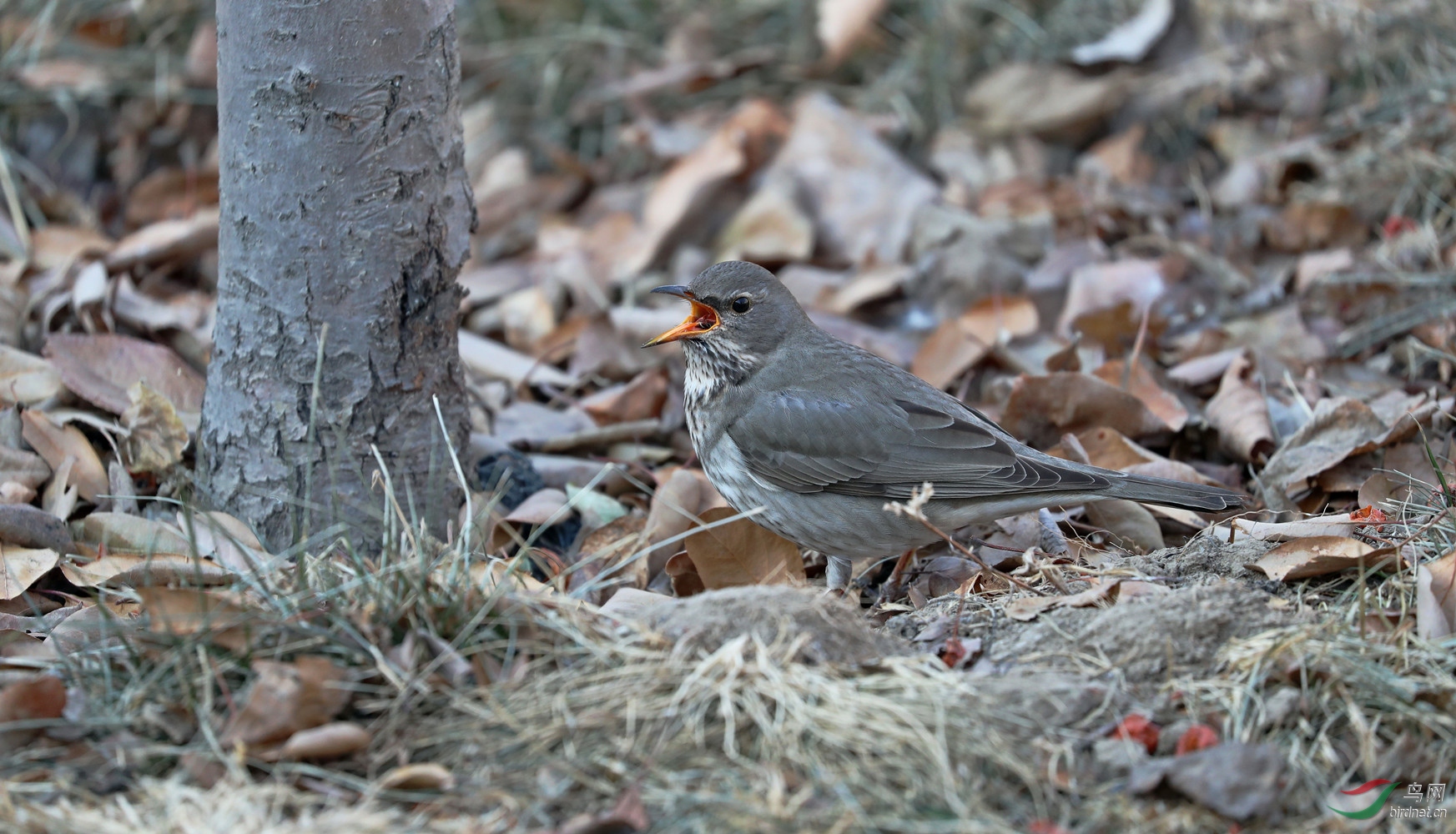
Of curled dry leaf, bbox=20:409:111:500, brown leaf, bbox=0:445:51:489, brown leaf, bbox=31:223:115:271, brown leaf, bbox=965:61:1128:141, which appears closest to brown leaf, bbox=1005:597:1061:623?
curled dry leaf, bbox=20:409:111:500

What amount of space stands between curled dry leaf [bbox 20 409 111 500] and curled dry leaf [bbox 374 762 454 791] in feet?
7.25

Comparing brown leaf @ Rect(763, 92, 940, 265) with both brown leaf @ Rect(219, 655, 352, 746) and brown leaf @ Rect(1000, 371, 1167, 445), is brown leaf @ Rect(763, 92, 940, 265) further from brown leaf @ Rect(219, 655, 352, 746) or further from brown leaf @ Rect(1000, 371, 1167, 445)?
brown leaf @ Rect(219, 655, 352, 746)

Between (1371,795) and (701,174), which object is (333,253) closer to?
(1371,795)

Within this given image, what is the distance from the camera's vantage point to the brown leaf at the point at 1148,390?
16.3 ft

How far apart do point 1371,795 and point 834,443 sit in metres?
2.15

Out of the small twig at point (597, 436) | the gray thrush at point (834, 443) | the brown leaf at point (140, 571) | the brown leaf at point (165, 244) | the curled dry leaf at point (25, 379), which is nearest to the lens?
the brown leaf at point (140, 571)

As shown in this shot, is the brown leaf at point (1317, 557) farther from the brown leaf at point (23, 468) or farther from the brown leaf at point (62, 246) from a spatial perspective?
the brown leaf at point (62, 246)

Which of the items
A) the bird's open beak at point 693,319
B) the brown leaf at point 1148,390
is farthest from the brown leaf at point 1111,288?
the bird's open beak at point 693,319

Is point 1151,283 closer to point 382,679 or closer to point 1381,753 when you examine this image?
point 1381,753

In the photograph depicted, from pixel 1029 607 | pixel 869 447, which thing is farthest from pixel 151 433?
pixel 1029 607

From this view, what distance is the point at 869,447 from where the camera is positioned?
4.50 meters

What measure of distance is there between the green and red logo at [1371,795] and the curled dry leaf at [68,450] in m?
3.82

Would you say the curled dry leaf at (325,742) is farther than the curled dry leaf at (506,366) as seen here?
No

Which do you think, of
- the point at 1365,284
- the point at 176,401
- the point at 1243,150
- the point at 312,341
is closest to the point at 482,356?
the point at 176,401
